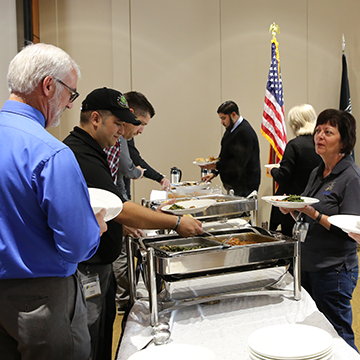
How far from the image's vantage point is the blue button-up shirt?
791mm

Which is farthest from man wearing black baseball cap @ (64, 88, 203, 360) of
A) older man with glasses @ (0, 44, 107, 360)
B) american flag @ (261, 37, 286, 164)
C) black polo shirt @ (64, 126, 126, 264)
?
american flag @ (261, 37, 286, 164)

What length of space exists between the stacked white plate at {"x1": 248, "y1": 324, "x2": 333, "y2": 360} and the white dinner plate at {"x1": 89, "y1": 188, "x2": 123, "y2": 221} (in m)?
0.50

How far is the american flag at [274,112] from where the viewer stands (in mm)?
4102

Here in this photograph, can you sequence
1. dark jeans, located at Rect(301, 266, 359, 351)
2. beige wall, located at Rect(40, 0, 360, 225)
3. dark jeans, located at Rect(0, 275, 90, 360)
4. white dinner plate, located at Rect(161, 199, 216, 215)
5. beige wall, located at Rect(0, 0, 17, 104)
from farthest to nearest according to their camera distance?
1. beige wall, located at Rect(40, 0, 360, 225)
2. beige wall, located at Rect(0, 0, 17, 104)
3. white dinner plate, located at Rect(161, 199, 216, 215)
4. dark jeans, located at Rect(301, 266, 359, 351)
5. dark jeans, located at Rect(0, 275, 90, 360)

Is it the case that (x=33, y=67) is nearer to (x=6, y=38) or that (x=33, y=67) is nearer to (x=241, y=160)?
(x=241, y=160)

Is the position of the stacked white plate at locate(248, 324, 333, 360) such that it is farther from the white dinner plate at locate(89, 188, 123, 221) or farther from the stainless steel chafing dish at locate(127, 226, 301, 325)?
the white dinner plate at locate(89, 188, 123, 221)

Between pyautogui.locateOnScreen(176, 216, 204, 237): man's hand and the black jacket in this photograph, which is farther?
the black jacket

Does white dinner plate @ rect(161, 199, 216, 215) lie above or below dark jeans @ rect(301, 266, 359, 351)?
above

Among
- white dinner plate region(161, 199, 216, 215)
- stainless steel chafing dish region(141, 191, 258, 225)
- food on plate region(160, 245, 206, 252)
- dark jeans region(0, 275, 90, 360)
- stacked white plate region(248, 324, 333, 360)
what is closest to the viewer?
Result: stacked white plate region(248, 324, 333, 360)

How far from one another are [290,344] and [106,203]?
62cm

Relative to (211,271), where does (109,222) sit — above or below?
above

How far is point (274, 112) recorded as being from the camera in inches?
163

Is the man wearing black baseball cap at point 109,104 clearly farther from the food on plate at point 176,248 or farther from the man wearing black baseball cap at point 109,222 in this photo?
the food on plate at point 176,248

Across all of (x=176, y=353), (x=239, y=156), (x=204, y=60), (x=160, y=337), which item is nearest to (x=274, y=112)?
(x=239, y=156)
